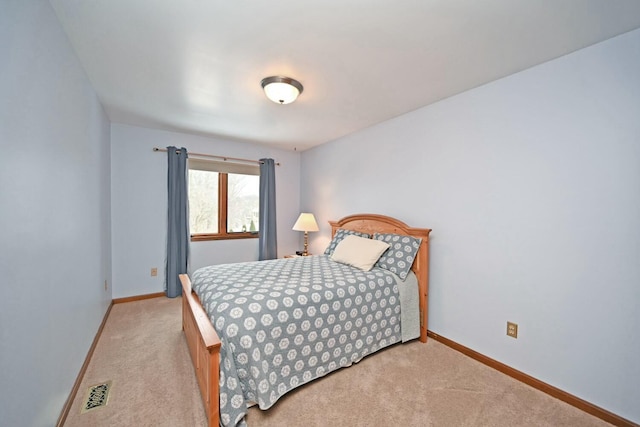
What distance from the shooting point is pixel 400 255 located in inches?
103

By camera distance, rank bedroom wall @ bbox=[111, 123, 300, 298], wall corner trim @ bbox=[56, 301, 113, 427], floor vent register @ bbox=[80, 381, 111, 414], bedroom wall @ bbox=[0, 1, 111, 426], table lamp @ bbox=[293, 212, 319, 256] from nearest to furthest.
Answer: bedroom wall @ bbox=[0, 1, 111, 426]
wall corner trim @ bbox=[56, 301, 113, 427]
floor vent register @ bbox=[80, 381, 111, 414]
bedroom wall @ bbox=[111, 123, 300, 298]
table lamp @ bbox=[293, 212, 319, 256]

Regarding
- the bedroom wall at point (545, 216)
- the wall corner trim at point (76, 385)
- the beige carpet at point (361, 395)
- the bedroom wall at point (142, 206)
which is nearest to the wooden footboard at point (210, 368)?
the beige carpet at point (361, 395)

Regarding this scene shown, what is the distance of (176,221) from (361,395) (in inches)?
123

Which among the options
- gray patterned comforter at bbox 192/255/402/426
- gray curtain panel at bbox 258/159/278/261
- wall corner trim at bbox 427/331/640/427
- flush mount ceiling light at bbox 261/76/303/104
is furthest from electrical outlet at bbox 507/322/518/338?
gray curtain panel at bbox 258/159/278/261

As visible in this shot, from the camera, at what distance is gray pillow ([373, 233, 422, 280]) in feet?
8.30

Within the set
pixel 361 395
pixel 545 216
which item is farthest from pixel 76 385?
pixel 545 216

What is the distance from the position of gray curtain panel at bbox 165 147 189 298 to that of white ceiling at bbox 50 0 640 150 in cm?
104

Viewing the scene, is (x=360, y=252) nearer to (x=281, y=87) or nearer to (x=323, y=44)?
(x=281, y=87)

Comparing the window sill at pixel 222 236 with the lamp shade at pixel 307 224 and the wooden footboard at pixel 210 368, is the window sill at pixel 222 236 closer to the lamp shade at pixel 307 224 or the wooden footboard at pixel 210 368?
the lamp shade at pixel 307 224

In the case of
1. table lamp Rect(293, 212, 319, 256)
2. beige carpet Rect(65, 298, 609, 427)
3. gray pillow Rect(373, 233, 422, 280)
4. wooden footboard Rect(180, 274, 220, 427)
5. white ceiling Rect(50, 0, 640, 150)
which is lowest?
beige carpet Rect(65, 298, 609, 427)

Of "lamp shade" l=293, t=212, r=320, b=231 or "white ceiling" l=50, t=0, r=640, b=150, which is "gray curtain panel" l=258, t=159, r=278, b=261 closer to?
"lamp shade" l=293, t=212, r=320, b=231

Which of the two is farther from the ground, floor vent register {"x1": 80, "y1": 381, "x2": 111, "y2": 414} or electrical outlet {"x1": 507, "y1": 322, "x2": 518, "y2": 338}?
electrical outlet {"x1": 507, "y1": 322, "x2": 518, "y2": 338}

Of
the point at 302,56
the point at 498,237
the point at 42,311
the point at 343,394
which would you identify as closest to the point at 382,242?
the point at 498,237

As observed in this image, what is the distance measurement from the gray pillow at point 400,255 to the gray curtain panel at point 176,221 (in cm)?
267
